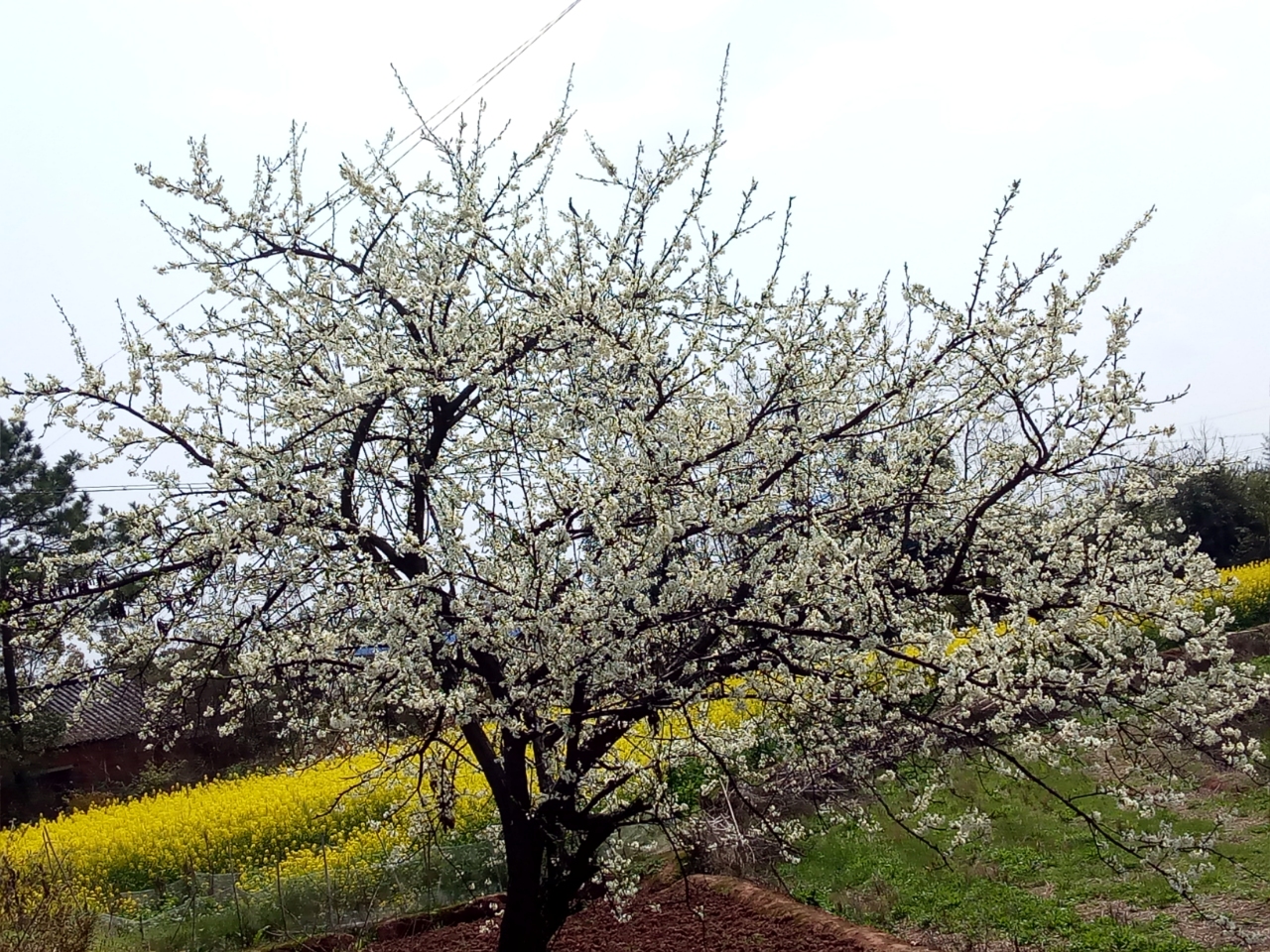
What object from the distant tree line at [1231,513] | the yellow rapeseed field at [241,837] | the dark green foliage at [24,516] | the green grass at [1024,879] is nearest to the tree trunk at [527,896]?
the green grass at [1024,879]

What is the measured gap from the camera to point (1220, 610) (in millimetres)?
3648

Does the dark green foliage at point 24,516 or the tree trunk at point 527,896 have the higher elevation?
the dark green foliage at point 24,516

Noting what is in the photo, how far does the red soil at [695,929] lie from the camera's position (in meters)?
4.87

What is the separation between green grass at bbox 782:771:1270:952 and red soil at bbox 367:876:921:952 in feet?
1.74

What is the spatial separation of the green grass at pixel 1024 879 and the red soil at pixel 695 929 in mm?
531

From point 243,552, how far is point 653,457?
1.56 meters

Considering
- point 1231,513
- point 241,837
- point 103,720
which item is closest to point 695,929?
point 241,837

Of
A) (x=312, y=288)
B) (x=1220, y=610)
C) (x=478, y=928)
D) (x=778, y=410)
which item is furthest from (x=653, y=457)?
(x=478, y=928)

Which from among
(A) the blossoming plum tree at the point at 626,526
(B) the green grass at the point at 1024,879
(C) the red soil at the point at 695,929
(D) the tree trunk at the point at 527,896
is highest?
(A) the blossoming plum tree at the point at 626,526

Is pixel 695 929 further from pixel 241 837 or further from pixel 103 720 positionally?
pixel 103 720

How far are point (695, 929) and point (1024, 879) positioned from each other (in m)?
2.33

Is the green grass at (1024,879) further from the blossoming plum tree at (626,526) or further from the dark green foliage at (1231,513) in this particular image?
the dark green foliage at (1231,513)

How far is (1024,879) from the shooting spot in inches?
249

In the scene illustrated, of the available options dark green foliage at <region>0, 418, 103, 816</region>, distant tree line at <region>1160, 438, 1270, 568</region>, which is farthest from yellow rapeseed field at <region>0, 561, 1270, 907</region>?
distant tree line at <region>1160, 438, 1270, 568</region>
